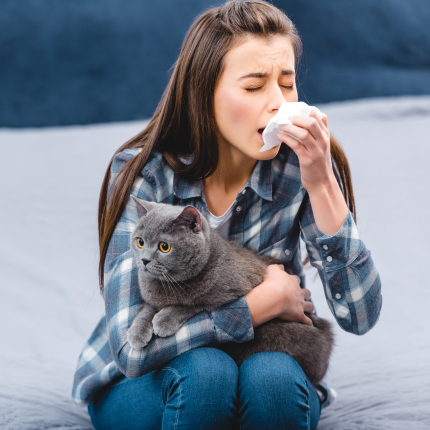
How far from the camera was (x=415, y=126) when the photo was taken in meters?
2.51

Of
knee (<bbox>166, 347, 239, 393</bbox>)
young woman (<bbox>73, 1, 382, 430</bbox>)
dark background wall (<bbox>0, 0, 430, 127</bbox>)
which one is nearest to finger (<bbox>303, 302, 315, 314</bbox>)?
young woman (<bbox>73, 1, 382, 430</bbox>)

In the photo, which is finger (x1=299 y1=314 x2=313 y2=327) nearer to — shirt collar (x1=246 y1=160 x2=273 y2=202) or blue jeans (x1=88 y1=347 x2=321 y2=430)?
blue jeans (x1=88 y1=347 x2=321 y2=430)

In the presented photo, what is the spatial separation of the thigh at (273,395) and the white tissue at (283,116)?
1.56 feet

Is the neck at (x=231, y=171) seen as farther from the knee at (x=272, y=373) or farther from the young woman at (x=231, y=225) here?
the knee at (x=272, y=373)

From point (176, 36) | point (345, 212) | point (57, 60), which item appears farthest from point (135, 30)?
point (345, 212)

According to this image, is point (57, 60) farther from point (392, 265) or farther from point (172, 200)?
point (392, 265)

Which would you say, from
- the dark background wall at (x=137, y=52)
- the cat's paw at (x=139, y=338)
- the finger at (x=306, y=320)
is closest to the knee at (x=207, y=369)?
the cat's paw at (x=139, y=338)

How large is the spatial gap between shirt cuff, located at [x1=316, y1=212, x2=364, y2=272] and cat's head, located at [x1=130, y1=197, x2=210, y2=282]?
0.27 meters

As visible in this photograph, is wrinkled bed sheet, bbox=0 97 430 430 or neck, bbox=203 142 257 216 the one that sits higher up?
neck, bbox=203 142 257 216

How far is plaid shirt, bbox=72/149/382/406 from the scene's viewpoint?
103 cm

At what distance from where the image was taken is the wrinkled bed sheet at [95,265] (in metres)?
1.32

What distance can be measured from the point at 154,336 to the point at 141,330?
0.03 metres

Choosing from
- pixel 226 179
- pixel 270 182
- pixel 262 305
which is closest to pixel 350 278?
pixel 262 305

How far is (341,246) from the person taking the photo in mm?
1075
